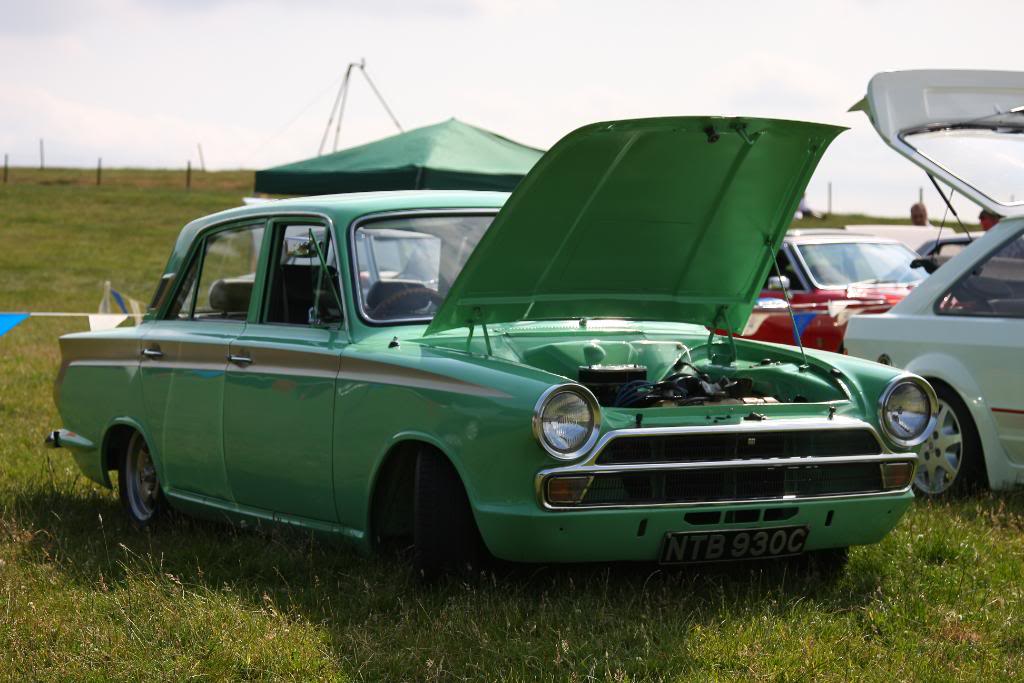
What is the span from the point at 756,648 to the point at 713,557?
47 cm

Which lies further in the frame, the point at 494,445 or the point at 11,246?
the point at 11,246

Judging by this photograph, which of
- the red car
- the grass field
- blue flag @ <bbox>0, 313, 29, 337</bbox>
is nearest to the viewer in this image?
the grass field

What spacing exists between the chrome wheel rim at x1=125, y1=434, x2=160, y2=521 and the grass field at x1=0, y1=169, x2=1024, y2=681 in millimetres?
120

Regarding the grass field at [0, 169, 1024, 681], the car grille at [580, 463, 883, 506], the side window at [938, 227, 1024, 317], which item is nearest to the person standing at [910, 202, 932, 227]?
the side window at [938, 227, 1024, 317]

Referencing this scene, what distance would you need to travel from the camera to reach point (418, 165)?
14320 mm

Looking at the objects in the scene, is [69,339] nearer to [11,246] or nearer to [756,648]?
[756,648]

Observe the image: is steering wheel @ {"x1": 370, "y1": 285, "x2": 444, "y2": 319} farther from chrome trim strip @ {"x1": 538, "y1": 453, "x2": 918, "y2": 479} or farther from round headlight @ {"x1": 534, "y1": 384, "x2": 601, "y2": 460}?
chrome trim strip @ {"x1": 538, "y1": 453, "x2": 918, "y2": 479}

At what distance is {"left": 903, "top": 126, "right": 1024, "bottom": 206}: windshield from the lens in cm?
727

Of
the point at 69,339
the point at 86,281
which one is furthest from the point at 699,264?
the point at 86,281

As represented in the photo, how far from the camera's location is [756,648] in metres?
4.52

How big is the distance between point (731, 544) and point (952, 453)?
2.68 m

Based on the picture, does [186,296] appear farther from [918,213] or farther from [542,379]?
[918,213]

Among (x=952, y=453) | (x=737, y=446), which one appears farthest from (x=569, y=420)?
(x=952, y=453)

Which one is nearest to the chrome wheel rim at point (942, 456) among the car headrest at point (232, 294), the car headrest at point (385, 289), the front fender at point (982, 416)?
the front fender at point (982, 416)
